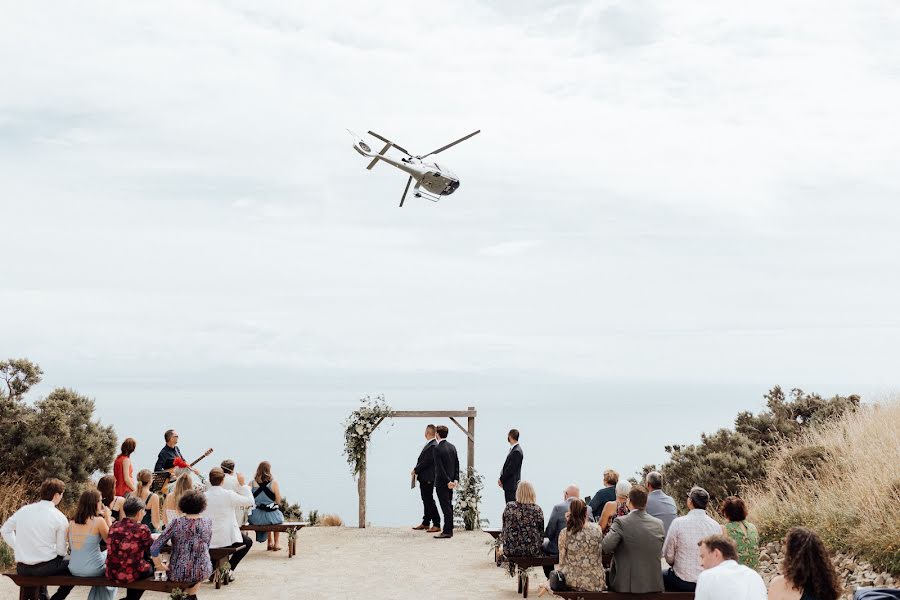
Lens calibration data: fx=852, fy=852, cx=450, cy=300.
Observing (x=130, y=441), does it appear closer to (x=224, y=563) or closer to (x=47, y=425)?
(x=224, y=563)

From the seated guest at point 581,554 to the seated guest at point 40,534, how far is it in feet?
14.8

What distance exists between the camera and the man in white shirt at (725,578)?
204 inches

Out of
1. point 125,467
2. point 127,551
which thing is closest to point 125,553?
point 127,551

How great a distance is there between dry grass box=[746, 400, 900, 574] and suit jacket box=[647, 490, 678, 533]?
1.97 m

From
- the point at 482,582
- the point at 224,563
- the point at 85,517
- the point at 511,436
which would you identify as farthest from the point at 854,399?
the point at 85,517

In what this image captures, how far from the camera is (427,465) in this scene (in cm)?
1345

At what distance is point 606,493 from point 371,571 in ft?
10.6

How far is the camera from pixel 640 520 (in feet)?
24.0

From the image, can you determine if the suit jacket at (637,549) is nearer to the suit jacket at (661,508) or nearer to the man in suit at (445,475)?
the suit jacket at (661,508)

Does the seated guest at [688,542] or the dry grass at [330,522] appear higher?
the seated guest at [688,542]

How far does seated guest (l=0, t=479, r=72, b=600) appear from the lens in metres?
7.49

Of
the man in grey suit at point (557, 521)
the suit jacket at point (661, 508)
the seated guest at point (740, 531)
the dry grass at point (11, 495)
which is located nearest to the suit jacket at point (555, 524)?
the man in grey suit at point (557, 521)

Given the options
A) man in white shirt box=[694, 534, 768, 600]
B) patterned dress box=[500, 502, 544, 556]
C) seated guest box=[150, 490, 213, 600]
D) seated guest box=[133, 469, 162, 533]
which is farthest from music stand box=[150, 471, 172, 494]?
man in white shirt box=[694, 534, 768, 600]

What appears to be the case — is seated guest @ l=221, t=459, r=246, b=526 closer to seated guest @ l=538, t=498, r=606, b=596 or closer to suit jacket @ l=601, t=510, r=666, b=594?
seated guest @ l=538, t=498, r=606, b=596
